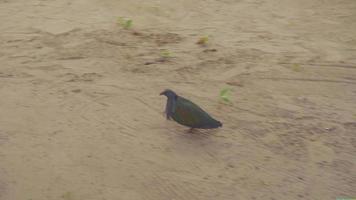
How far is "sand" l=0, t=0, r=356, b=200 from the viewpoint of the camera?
3215 mm

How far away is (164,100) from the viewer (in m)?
4.12

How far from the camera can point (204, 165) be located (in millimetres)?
3352

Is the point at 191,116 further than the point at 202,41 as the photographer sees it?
No

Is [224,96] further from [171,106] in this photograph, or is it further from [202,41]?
[202,41]

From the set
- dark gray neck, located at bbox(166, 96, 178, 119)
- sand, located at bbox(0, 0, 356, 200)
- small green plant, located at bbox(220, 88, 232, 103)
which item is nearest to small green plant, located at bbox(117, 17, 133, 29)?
sand, located at bbox(0, 0, 356, 200)

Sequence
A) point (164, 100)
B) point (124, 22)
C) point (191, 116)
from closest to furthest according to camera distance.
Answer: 1. point (191, 116)
2. point (164, 100)
3. point (124, 22)

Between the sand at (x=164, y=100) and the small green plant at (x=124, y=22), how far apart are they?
8 centimetres

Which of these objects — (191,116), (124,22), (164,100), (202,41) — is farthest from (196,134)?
(124,22)

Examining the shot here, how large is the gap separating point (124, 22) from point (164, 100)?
190cm

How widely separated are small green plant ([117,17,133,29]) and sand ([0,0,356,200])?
0.08 m

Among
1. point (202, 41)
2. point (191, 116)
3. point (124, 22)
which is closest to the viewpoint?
point (191, 116)

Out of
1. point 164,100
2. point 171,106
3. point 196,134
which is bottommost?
point 196,134

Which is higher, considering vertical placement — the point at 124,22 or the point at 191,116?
the point at 124,22

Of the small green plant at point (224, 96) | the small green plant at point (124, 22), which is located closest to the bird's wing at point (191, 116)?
the small green plant at point (224, 96)
